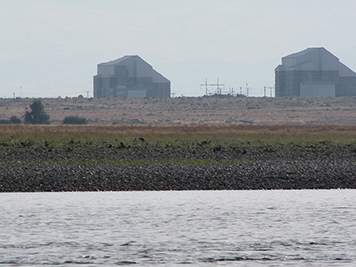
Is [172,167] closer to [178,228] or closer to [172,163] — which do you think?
[172,163]

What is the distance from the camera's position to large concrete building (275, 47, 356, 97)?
490 ft

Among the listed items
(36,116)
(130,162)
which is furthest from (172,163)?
(36,116)

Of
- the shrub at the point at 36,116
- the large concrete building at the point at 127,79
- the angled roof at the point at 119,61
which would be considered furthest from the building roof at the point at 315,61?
the shrub at the point at 36,116

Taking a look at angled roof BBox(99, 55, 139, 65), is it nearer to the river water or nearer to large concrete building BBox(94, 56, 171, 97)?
large concrete building BBox(94, 56, 171, 97)

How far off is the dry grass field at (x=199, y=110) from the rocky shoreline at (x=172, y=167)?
239 ft

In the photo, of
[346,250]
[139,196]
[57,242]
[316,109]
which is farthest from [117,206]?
[316,109]

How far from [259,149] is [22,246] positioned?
2525 cm

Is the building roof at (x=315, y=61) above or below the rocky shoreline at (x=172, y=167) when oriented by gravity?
above

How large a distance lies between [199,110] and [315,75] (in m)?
31.9

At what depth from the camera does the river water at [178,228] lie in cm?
1332

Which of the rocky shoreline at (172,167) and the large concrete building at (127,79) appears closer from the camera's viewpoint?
the rocky shoreline at (172,167)

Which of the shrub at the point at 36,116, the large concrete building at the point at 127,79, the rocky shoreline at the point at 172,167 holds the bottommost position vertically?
the rocky shoreline at the point at 172,167

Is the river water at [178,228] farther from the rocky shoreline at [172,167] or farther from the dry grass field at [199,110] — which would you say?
the dry grass field at [199,110]

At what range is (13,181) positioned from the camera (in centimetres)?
2538
